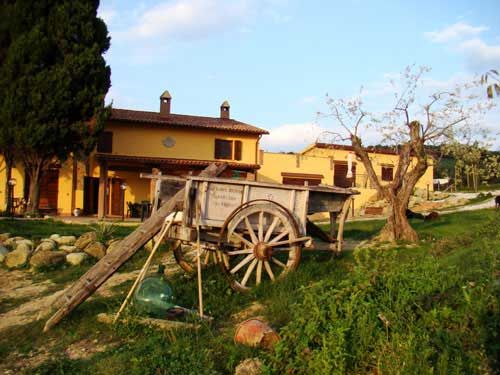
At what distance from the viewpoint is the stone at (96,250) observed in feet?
37.8

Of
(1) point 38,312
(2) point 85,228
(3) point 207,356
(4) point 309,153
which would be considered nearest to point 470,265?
(3) point 207,356

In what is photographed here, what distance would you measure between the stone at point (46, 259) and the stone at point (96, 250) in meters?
0.67

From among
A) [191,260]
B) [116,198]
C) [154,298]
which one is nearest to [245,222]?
[154,298]

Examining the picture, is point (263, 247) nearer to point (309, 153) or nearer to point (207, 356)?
point (207, 356)

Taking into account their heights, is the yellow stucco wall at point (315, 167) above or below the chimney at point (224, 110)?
below

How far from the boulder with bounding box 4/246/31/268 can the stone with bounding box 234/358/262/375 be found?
755 cm

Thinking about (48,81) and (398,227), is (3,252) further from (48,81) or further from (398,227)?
(48,81)

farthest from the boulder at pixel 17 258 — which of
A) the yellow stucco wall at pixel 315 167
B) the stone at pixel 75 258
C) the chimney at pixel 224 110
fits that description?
the chimney at pixel 224 110

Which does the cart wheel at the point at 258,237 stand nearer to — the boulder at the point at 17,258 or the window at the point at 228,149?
the boulder at the point at 17,258

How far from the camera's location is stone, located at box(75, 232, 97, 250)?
11.9 meters

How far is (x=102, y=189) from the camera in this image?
2344 centimetres

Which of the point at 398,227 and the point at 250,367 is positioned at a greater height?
the point at 398,227

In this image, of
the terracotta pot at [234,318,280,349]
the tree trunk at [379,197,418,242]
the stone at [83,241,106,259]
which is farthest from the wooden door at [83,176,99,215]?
the terracotta pot at [234,318,280,349]

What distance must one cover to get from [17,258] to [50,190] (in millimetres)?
15329
